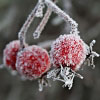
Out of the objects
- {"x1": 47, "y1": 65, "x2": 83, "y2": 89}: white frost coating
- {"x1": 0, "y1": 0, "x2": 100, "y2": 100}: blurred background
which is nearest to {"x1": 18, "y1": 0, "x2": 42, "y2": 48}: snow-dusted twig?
{"x1": 47, "y1": 65, "x2": 83, "y2": 89}: white frost coating

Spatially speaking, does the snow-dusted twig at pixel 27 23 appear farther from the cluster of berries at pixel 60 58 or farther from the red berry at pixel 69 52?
the red berry at pixel 69 52

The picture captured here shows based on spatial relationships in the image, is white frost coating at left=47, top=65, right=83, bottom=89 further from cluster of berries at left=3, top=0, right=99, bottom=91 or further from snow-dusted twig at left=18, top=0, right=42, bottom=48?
snow-dusted twig at left=18, top=0, right=42, bottom=48

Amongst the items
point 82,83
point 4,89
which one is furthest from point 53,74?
point 4,89

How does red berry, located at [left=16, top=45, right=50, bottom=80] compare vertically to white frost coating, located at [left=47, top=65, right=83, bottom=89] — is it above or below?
above

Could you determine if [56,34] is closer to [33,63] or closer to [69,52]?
[33,63]

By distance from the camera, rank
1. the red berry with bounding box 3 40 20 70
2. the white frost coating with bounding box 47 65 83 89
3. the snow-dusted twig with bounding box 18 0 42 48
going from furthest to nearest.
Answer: the red berry with bounding box 3 40 20 70
the snow-dusted twig with bounding box 18 0 42 48
the white frost coating with bounding box 47 65 83 89

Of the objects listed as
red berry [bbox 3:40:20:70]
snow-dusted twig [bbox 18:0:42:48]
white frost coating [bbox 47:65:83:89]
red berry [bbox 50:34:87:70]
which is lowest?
white frost coating [bbox 47:65:83:89]

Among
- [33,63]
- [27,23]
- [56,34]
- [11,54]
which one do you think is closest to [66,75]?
[33,63]
